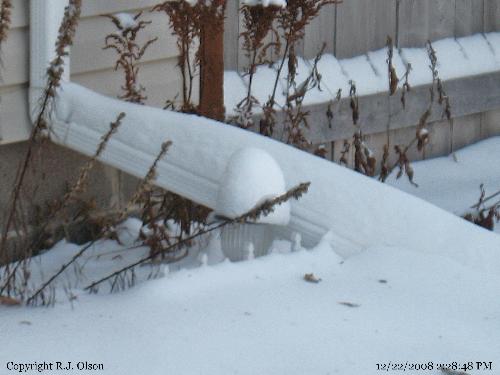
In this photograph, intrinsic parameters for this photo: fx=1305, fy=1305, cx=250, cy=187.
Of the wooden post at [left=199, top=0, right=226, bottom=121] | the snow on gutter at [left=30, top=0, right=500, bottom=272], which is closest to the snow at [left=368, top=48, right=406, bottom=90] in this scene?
the wooden post at [left=199, top=0, right=226, bottom=121]

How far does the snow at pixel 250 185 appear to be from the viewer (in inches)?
151

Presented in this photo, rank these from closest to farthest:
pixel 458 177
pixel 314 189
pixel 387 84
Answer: pixel 314 189 < pixel 387 84 < pixel 458 177

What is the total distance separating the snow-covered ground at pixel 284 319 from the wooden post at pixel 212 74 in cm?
113

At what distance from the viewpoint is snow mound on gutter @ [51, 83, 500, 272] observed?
396cm

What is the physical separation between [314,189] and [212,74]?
45.3 inches

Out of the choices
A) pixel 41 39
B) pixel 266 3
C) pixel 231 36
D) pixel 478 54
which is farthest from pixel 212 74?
pixel 478 54

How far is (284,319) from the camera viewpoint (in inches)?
135

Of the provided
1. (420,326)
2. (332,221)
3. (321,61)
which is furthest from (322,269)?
(321,61)

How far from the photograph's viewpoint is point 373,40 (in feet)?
20.6

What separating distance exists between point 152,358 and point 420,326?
0.76m

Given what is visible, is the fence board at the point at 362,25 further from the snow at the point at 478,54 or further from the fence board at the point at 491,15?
the fence board at the point at 491,15

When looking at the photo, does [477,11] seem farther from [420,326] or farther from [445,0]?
[420,326]

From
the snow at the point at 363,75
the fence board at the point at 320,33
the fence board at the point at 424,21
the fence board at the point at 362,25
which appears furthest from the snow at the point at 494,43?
the fence board at the point at 320,33

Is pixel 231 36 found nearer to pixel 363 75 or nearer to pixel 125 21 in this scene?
pixel 363 75
